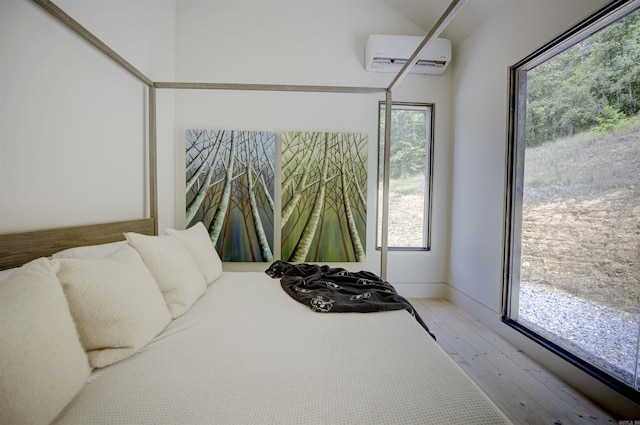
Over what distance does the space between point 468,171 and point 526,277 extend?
1127 millimetres

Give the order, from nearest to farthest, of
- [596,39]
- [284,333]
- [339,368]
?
[339,368] < [284,333] < [596,39]

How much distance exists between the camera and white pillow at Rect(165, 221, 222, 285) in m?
1.76

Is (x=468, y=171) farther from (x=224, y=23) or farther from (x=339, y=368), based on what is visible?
(x=224, y=23)

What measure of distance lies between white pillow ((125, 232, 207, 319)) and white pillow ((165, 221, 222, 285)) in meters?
0.30

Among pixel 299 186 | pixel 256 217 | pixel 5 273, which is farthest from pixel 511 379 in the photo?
pixel 5 273

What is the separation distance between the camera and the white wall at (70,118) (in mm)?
1160

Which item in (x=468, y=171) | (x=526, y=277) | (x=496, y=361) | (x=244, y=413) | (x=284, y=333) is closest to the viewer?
(x=244, y=413)

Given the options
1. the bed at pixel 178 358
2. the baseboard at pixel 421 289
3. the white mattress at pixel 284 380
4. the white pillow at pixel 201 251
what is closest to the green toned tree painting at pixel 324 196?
the baseboard at pixel 421 289

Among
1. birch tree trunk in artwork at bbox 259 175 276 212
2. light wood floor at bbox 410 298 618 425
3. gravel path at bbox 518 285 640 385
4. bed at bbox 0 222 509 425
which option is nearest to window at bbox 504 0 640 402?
gravel path at bbox 518 285 640 385

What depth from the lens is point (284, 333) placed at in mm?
1138

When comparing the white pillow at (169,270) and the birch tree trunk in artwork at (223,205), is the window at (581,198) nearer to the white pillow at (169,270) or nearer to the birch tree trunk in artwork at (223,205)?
the white pillow at (169,270)

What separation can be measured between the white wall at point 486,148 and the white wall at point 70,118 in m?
2.93

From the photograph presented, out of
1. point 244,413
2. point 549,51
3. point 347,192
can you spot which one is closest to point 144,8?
point 347,192

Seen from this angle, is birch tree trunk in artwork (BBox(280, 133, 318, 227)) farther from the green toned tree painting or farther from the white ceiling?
the white ceiling
